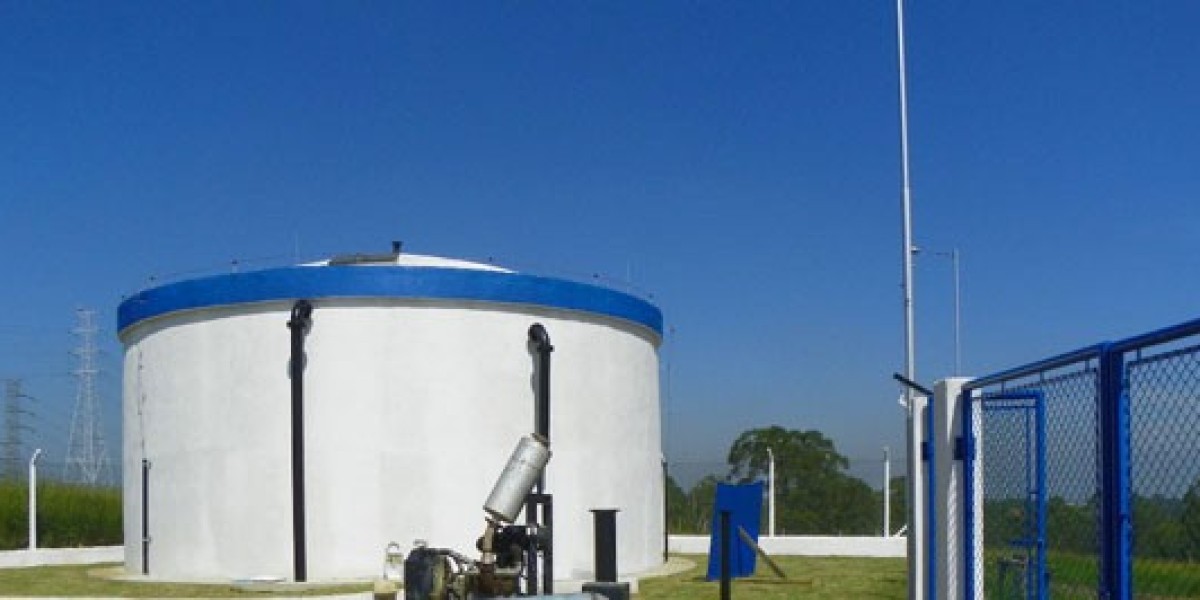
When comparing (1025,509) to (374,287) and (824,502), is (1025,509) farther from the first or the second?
(824,502)

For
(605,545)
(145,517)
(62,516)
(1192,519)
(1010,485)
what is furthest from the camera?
(62,516)

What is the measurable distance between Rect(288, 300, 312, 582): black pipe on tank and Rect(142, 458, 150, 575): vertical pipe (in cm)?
317

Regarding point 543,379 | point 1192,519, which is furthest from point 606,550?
point 543,379

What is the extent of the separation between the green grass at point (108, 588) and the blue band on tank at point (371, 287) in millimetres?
4095

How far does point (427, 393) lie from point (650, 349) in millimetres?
4868

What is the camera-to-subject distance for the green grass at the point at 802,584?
16453mm

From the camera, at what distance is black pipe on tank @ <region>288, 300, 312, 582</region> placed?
17.7 metres

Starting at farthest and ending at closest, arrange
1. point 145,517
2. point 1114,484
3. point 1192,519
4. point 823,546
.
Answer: point 823,546 < point 145,517 < point 1114,484 < point 1192,519

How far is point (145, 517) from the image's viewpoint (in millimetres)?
19719

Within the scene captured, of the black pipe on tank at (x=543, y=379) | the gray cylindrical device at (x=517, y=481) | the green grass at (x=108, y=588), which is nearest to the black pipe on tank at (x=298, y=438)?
the green grass at (x=108, y=588)

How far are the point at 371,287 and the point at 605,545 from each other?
8132mm

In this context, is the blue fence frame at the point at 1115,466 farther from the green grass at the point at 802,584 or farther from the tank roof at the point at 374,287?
the tank roof at the point at 374,287

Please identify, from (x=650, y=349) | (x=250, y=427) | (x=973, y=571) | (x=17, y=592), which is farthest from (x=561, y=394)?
(x=973, y=571)

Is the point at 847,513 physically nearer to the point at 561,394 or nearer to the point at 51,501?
the point at 561,394
